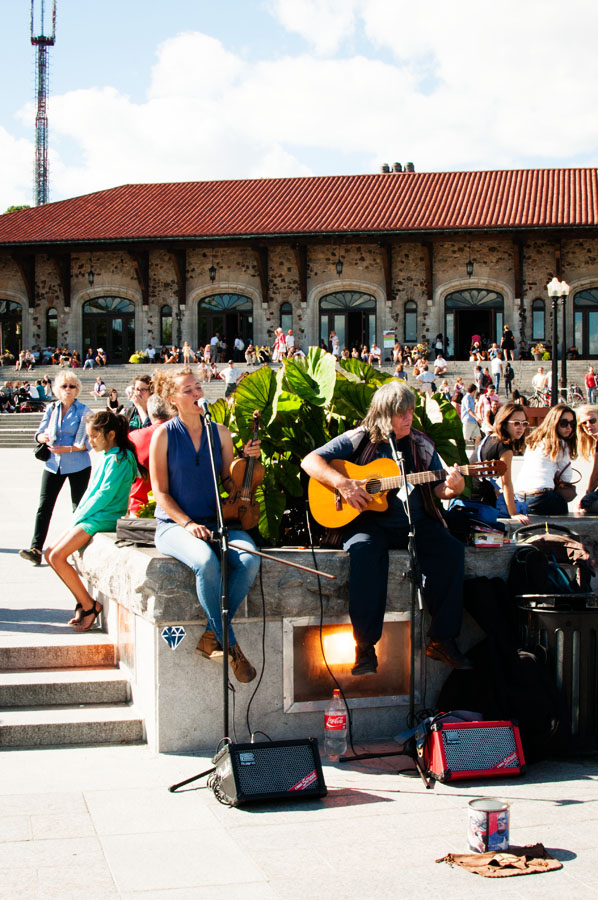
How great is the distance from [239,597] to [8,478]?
41.8 ft

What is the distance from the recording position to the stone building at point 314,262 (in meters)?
33.3

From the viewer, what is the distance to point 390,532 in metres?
4.89

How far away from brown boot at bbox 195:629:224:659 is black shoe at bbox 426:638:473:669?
103 cm

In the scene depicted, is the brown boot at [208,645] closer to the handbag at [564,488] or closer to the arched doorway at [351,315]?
the handbag at [564,488]

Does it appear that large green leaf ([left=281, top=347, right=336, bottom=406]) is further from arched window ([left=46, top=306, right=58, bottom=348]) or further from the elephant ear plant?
arched window ([left=46, top=306, right=58, bottom=348])

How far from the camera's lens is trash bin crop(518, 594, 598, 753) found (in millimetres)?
4531

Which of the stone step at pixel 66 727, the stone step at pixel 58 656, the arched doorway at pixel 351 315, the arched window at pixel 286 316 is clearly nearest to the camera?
the stone step at pixel 66 727

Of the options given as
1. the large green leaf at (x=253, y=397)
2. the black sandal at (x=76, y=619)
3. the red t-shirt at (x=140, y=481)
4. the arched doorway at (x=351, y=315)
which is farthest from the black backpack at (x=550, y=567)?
the arched doorway at (x=351, y=315)

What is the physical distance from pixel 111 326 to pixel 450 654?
3331 centimetres

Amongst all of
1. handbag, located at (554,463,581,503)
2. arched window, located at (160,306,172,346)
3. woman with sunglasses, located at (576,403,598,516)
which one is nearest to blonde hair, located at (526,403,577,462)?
handbag, located at (554,463,581,503)

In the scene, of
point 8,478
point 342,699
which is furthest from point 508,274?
point 342,699

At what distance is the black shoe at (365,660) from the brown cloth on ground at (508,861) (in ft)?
4.06

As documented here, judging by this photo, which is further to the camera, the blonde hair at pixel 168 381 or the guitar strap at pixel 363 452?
the blonde hair at pixel 168 381

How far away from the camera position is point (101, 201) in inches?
1519
